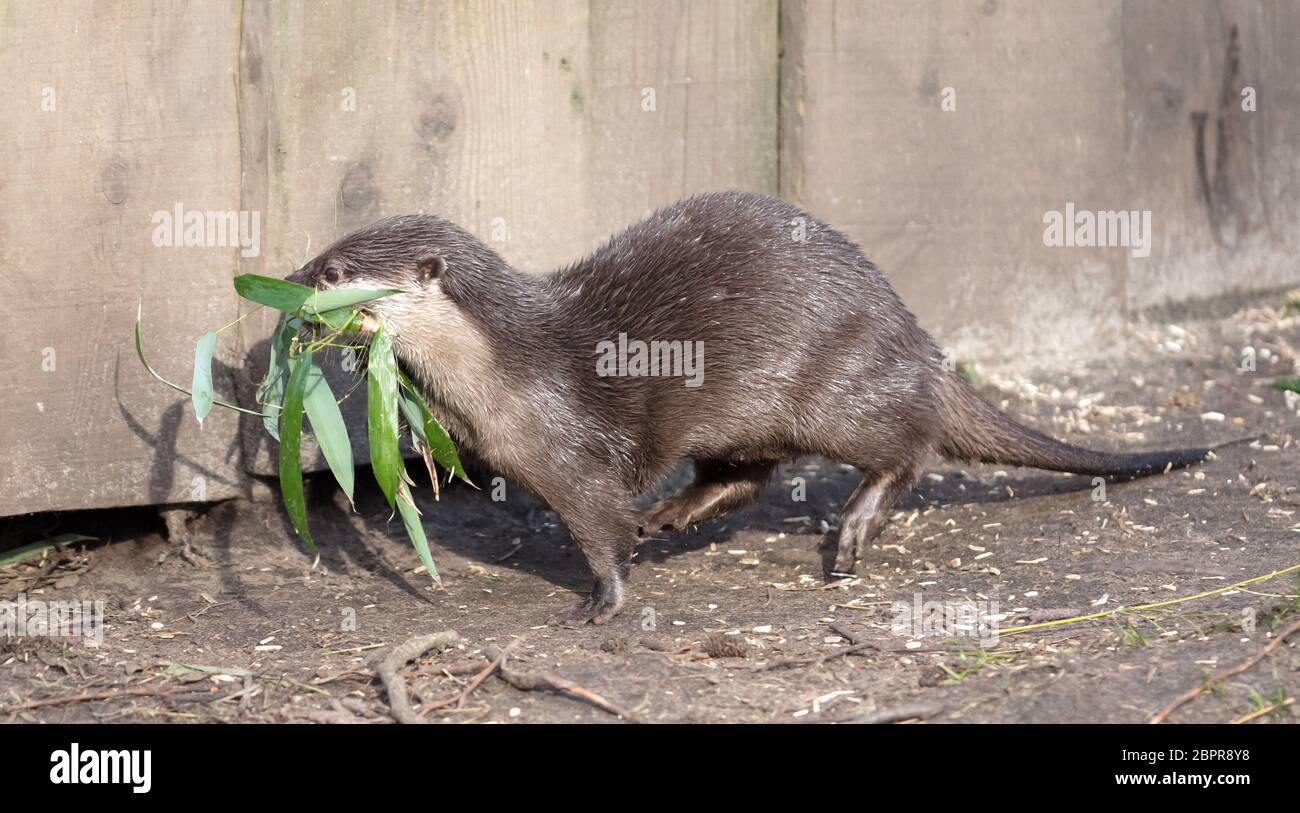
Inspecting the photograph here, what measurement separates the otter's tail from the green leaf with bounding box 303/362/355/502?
5.55ft

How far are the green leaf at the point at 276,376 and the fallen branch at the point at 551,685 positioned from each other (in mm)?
983

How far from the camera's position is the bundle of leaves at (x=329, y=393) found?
3.47 metres

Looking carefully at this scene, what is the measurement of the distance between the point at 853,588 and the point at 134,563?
2.12 m

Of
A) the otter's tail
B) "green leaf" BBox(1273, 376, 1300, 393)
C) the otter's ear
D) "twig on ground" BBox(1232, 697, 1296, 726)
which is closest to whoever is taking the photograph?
"twig on ground" BBox(1232, 697, 1296, 726)

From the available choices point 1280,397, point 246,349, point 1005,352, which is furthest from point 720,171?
point 1280,397

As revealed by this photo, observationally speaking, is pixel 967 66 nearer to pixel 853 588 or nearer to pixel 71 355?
pixel 853 588

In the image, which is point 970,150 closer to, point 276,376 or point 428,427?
point 428,427

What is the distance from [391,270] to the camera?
354cm

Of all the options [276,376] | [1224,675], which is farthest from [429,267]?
[1224,675]

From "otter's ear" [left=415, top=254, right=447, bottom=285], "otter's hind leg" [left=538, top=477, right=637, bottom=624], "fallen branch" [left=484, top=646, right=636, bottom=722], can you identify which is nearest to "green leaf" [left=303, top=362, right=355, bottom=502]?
"otter's ear" [left=415, top=254, right=447, bottom=285]

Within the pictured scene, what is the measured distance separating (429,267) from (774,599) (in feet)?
4.21

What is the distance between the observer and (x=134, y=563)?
13.7ft

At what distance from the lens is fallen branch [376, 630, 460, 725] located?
296cm

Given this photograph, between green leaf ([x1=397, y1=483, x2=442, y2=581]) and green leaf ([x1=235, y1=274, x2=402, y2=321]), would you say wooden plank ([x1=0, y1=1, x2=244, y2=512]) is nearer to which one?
green leaf ([x1=235, y1=274, x2=402, y2=321])
